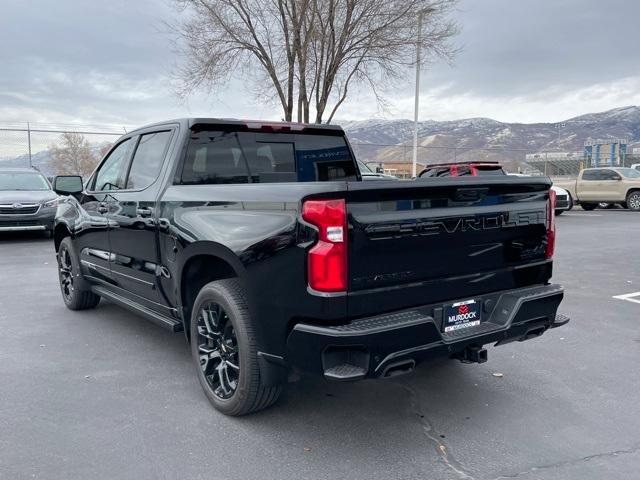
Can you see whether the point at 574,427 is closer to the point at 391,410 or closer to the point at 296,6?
the point at 391,410

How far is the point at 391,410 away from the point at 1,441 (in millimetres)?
2333

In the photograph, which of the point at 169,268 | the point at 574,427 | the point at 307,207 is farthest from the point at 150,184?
the point at 574,427

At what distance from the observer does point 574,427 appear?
335cm

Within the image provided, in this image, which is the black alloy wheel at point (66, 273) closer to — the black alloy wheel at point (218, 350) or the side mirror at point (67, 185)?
the side mirror at point (67, 185)

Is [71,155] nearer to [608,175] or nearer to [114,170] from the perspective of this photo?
[114,170]

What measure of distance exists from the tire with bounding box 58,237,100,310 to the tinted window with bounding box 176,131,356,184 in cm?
234

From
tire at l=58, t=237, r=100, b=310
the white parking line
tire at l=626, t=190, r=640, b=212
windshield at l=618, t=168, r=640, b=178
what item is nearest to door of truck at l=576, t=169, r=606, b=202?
windshield at l=618, t=168, r=640, b=178

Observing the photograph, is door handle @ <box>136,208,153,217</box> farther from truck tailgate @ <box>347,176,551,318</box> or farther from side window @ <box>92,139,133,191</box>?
truck tailgate @ <box>347,176,551,318</box>

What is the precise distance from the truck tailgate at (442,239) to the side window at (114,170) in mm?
2854

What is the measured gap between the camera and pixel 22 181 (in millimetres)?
12891

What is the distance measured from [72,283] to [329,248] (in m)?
4.24

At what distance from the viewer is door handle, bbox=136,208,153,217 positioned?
4.12 m

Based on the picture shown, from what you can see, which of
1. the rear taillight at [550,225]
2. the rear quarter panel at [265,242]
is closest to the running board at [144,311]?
the rear quarter panel at [265,242]

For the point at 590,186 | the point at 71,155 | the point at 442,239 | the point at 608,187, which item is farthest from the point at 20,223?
the point at 608,187
